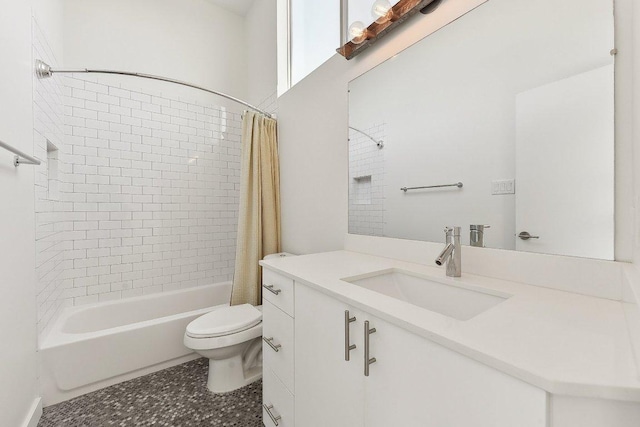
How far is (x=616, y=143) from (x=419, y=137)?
2.28 ft

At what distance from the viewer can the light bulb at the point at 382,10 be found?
137cm

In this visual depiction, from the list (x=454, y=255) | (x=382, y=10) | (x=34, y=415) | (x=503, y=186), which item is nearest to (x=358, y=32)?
(x=382, y=10)

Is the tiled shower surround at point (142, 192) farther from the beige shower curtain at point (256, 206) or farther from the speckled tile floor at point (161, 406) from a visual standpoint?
the speckled tile floor at point (161, 406)

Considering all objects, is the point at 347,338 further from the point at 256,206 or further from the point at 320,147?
the point at 256,206

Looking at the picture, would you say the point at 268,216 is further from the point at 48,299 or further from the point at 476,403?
the point at 476,403

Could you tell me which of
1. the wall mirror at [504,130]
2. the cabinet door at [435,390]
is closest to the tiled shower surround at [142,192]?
the wall mirror at [504,130]

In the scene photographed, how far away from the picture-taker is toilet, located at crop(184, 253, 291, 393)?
1649 mm

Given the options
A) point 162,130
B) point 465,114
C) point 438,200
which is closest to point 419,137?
point 465,114

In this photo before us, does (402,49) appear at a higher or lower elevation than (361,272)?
higher

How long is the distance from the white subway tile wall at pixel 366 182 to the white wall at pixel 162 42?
204 centimetres

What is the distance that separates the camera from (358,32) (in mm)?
1529

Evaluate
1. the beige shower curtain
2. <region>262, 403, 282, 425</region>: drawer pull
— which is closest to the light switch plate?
<region>262, 403, 282, 425</region>: drawer pull

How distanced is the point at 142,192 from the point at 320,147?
177 centimetres

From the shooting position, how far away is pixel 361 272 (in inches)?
44.7
